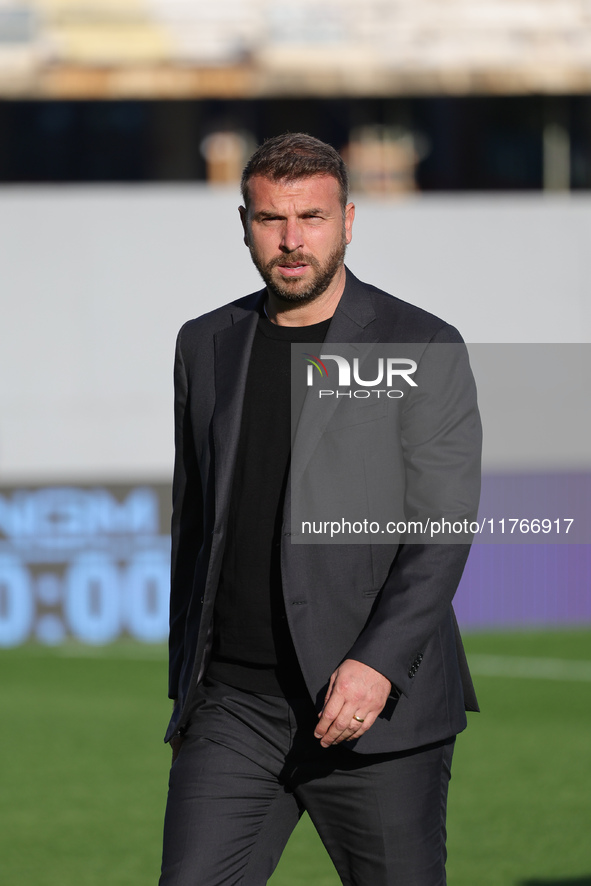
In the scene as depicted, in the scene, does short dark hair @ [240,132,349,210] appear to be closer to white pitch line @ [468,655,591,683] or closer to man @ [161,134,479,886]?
man @ [161,134,479,886]

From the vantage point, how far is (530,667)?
10703 millimetres

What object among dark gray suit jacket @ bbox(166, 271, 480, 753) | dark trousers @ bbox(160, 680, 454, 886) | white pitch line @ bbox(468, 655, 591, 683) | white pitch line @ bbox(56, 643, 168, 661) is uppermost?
dark gray suit jacket @ bbox(166, 271, 480, 753)

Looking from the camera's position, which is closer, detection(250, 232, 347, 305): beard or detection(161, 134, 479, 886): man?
detection(161, 134, 479, 886): man

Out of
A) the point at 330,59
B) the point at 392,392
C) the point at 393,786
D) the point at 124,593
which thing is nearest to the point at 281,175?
the point at 392,392

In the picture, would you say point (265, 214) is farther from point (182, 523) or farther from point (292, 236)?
point (182, 523)

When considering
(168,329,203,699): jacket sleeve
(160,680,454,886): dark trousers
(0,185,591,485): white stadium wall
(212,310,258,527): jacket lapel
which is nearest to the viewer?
(160,680,454,886): dark trousers

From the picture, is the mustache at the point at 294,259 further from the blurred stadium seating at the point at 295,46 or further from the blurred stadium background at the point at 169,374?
the blurred stadium seating at the point at 295,46

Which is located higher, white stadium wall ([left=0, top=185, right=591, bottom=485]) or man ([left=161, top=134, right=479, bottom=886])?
white stadium wall ([left=0, top=185, right=591, bottom=485])

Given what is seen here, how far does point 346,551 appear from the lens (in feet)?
9.57

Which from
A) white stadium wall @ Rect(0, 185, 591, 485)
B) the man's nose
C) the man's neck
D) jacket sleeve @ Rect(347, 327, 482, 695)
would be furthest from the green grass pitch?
the man's nose

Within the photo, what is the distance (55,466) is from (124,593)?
1.33 metres

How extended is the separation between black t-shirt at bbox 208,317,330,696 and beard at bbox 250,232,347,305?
0.11 metres

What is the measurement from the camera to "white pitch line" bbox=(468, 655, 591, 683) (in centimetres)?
1036

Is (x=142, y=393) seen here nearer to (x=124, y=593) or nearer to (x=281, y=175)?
(x=124, y=593)
